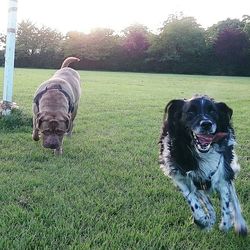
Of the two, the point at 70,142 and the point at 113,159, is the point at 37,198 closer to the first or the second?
the point at 113,159

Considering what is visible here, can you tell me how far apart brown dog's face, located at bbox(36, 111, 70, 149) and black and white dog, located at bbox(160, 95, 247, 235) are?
253 centimetres

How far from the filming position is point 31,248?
2.88m

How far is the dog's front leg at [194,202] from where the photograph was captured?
11.3ft

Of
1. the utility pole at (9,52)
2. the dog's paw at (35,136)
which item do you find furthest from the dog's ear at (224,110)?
the utility pole at (9,52)

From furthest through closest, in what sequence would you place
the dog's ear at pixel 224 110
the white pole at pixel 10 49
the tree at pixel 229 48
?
1. the tree at pixel 229 48
2. the white pole at pixel 10 49
3. the dog's ear at pixel 224 110

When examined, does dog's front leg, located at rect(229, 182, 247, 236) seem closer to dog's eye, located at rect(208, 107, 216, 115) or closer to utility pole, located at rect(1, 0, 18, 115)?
dog's eye, located at rect(208, 107, 216, 115)

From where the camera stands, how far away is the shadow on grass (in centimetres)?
734

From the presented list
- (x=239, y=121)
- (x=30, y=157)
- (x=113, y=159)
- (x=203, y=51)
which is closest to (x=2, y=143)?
(x=30, y=157)

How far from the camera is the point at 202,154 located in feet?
12.1

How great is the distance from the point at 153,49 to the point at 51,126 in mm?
58990

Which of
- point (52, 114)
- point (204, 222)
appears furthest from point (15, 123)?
point (204, 222)

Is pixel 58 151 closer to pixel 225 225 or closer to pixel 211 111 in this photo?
pixel 211 111

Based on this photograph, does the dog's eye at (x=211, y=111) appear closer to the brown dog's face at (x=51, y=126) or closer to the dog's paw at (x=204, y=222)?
the dog's paw at (x=204, y=222)

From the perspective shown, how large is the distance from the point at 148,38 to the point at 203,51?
10353 millimetres
